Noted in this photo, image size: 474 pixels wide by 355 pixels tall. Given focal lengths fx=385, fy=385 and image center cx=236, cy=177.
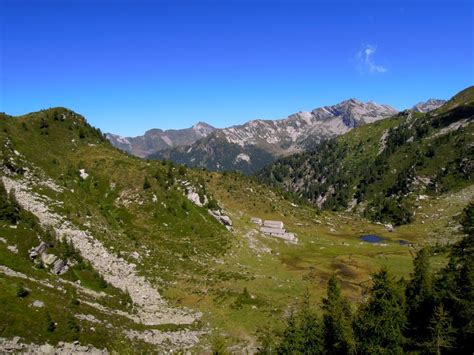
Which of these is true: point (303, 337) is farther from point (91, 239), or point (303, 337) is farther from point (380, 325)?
point (91, 239)

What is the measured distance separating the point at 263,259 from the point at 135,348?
4663 cm

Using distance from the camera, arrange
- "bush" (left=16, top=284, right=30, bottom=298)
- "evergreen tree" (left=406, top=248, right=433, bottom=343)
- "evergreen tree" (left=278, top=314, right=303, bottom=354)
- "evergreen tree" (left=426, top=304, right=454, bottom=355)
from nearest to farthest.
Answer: "evergreen tree" (left=426, top=304, right=454, bottom=355) < "evergreen tree" (left=278, top=314, right=303, bottom=354) < "bush" (left=16, top=284, right=30, bottom=298) < "evergreen tree" (left=406, top=248, right=433, bottom=343)

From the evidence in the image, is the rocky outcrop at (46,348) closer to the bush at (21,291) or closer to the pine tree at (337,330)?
the bush at (21,291)

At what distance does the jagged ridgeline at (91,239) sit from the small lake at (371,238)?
2319 inches

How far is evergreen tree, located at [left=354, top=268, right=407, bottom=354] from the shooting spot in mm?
34031

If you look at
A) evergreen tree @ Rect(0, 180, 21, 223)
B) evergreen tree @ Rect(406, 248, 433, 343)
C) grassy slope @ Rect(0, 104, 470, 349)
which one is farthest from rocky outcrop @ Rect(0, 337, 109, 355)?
evergreen tree @ Rect(406, 248, 433, 343)

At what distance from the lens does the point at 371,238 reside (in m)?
135

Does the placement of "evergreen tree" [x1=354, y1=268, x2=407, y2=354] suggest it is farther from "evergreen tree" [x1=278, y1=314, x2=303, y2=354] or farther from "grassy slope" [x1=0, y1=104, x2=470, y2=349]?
"grassy slope" [x1=0, y1=104, x2=470, y2=349]

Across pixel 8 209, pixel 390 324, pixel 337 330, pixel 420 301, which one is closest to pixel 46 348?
pixel 8 209

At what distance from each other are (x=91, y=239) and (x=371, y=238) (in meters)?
102

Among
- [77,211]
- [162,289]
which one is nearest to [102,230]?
[77,211]

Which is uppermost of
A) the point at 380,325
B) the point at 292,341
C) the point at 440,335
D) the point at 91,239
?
the point at 91,239

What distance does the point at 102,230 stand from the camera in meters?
67.6

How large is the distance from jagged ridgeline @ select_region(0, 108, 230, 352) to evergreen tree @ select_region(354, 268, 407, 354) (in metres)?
20.3
